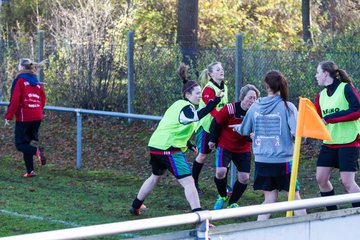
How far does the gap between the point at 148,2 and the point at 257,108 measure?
19877 millimetres

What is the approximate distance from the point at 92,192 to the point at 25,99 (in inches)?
83.5

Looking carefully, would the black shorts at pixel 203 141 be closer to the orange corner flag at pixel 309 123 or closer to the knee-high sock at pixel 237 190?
the knee-high sock at pixel 237 190

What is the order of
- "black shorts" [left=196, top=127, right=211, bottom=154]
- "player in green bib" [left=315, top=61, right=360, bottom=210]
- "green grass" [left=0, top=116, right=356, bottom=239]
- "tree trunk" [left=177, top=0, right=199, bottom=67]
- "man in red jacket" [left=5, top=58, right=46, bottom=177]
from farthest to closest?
"tree trunk" [left=177, top=0, right=199, bottom=67], "man in red jacket" [left=5, top=58, right=46, bottom=177], "black shorts" [left=196, top=127, right=211, bottom=154], "green grass" [left=0, top=116, right=356, bottom=239], "player in green bib" [left=315, top=61, right=360, bottom=210]

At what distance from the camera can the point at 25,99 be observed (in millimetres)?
12820

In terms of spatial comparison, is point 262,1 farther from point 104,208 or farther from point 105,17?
point 104,208

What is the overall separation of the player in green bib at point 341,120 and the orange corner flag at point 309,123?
179 centimetres

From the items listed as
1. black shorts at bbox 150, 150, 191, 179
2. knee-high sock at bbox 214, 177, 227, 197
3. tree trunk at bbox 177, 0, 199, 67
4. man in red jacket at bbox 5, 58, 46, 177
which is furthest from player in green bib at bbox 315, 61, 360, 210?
tree trunk at bbox 177, 0, 199, 67

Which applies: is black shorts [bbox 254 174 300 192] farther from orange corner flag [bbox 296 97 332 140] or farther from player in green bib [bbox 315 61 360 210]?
orange corner flag [bbox 296 97 332 140]

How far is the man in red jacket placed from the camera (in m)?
12.8

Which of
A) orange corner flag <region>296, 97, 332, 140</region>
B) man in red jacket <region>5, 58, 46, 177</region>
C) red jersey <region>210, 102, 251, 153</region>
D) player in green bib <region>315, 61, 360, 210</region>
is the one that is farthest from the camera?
man in red jacket <region>5, 58, 46, 177</region>

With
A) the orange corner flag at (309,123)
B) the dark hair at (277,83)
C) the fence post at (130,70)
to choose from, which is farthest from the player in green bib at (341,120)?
the fence post at (130,70)

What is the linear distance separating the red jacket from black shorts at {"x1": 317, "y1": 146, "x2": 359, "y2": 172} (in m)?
5.36

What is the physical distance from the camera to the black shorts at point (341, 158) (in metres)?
9.02

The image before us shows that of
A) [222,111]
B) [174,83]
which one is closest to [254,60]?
[174,83]
